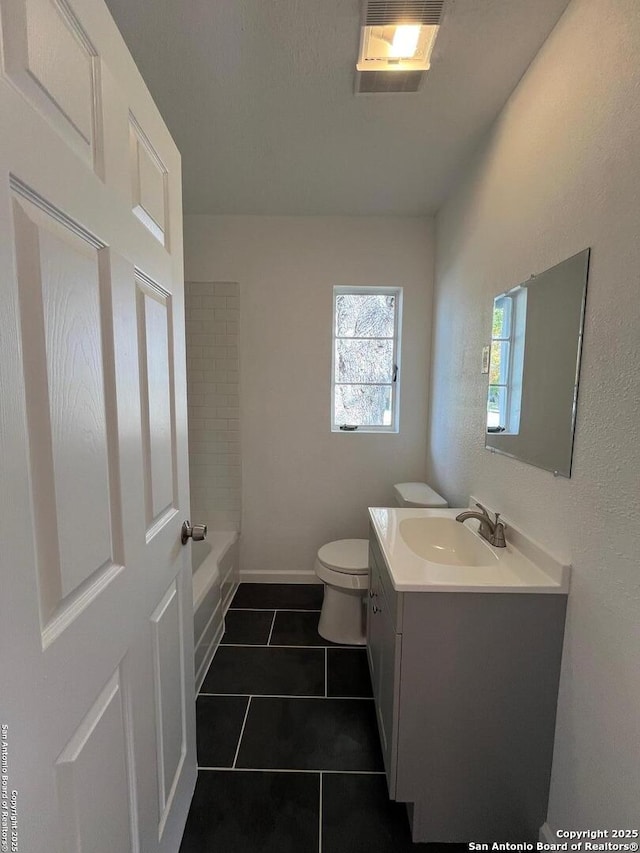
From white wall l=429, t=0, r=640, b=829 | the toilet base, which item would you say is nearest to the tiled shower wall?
the toilet base

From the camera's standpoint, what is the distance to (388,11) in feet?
3.55

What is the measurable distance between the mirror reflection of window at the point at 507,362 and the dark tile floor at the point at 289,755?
1332 millimetres

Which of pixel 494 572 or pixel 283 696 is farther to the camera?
pixel 283 696

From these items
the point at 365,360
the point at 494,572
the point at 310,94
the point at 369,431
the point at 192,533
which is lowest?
the point at 494,572

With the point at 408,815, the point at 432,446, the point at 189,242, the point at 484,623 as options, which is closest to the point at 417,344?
the point at 432,446

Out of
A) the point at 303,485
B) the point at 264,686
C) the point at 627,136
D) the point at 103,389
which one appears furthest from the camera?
the point at 303,485

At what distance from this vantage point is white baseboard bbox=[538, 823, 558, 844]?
3.46 ft

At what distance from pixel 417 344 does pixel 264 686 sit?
2107 millimetres

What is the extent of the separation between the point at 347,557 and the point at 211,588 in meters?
0.72

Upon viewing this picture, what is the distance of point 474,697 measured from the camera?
1.07 meters

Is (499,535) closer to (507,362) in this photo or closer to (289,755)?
(507,362)

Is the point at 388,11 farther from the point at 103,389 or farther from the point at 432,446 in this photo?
the point at 432,446

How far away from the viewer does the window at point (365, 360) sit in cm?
257

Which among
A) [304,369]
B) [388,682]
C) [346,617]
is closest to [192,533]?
[388,682]
